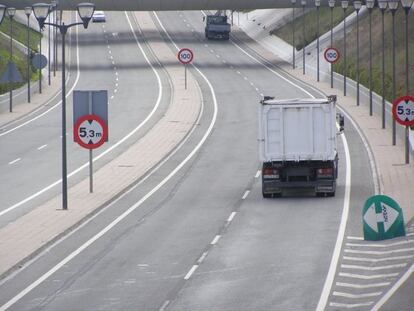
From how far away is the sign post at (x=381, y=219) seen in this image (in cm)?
2927

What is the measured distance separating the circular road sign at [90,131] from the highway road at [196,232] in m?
2.08

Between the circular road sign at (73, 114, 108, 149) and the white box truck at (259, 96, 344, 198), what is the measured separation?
4.89 meters

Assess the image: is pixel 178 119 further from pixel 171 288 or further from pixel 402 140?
pixel 171 288

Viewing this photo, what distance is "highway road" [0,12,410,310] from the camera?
23344 millimetres

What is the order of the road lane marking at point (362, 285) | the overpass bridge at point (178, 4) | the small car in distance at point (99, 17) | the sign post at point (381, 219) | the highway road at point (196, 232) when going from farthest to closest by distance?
the small car in distance at point (99, 17) < the overpass bridge at point (178, 4) < the sign post at point (381, 219) < the road lane marking at point (362, 285) < the highway road at point (196, 232)

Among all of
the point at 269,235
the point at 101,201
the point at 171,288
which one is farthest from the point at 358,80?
the point at 171,288

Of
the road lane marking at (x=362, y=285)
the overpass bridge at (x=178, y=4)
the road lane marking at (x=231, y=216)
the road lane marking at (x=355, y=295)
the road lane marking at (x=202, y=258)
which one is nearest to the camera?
the road lane marking at (x=355, y=295)

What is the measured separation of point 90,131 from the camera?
3747 cm

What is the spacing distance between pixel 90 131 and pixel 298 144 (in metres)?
6.29

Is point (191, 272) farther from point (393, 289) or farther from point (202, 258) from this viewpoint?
point (393, 289)

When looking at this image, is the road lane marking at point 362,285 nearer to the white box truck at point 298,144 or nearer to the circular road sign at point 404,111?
the white box truck at point 298,144

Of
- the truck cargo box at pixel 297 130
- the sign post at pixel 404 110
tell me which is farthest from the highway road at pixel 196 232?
the sign post at pixel 404 110

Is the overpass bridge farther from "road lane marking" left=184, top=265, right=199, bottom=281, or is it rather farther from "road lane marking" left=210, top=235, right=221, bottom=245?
"road lane marking" left=184, top=265, right=199, bottom=281

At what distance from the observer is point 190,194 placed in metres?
40.4
